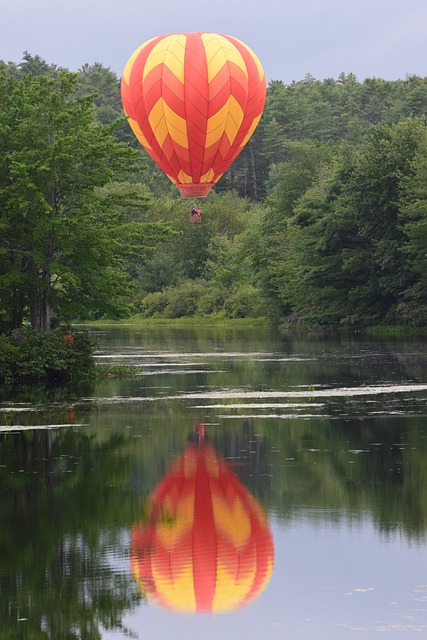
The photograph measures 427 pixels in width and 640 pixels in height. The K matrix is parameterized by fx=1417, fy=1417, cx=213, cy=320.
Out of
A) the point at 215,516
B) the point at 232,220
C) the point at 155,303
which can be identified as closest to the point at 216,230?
the point at 232,220

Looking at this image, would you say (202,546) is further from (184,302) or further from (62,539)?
(184,302)

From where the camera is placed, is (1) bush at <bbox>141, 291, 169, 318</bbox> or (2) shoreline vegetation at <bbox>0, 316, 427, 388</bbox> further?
(1) bush at <bbox>141, 291, 169, 318</bbox>

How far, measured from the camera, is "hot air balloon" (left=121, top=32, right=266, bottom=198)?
59656mm

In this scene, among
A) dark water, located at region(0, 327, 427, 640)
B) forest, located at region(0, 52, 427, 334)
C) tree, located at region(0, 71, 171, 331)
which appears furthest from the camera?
forest, located at region(0, 52, 427, 334)

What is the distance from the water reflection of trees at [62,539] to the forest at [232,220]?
56.4 ft

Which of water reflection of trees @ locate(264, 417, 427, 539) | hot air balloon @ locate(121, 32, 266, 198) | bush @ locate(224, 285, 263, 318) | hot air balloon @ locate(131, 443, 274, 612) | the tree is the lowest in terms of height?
hot air balloon @ locate(131, 443, 274, 612)

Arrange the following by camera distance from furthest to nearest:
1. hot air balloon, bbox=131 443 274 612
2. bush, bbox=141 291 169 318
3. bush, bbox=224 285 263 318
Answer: bush, bbox=141 291 169 318
bush, bbox=224 285 263 318
hot air balloon, bbox=131 443 274 612

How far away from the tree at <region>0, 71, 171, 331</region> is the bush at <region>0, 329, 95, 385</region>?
1.63 meters

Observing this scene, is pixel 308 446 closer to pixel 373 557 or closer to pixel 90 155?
pixel 373 557

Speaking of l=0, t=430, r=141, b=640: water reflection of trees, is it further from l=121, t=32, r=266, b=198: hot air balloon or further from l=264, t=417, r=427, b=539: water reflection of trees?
l=121, t=32, r=266, b=198: hot air balloon

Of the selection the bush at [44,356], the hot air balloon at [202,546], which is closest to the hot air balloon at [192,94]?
the bush at [44,356]

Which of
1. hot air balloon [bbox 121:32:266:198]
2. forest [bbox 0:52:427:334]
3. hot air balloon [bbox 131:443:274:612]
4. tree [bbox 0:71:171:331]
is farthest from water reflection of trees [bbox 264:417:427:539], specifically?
hot air balloon [bbox 121:32:266:198]

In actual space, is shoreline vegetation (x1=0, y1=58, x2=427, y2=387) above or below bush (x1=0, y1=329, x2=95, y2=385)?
above

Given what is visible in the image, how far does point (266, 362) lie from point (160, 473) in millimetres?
26389
